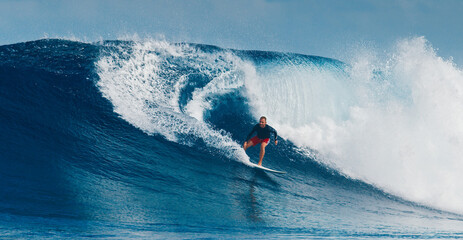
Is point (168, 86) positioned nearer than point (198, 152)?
No

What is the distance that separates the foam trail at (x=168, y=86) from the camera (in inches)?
395

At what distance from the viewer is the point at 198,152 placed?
30.5 ft

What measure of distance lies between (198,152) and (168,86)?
3728 millimetres


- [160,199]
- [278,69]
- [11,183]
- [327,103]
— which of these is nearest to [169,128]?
[160,199]

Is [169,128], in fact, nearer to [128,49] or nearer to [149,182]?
[149,182]

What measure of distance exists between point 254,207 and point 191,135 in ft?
13.2

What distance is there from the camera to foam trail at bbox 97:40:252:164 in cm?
1003

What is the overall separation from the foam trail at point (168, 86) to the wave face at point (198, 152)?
0.18 feet

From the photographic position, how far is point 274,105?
14180 mm

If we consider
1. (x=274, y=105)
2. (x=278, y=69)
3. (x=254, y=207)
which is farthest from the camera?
(x=278, y=69)

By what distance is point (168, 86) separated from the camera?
12.3 m

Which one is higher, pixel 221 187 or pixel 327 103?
pixel 327 103

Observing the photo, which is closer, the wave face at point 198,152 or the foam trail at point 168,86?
the wave face at point 198,152

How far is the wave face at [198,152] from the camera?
5250mm
